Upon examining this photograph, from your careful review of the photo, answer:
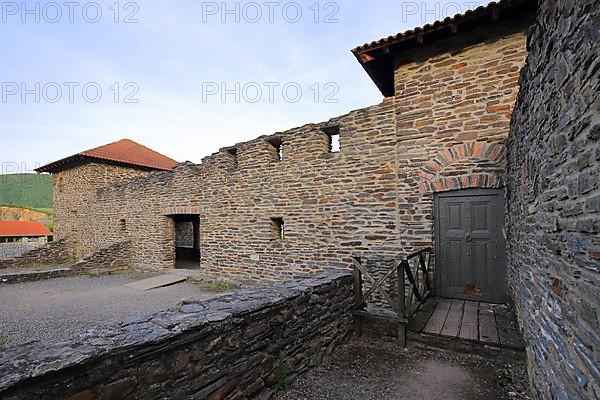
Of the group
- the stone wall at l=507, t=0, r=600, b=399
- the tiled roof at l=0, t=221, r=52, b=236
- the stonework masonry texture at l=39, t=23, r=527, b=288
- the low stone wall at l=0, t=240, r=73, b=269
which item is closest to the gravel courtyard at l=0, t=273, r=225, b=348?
the stonework masonry texture at l=39, t=23, r=527, b=288

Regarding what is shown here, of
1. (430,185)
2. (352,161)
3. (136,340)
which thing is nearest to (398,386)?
(136,340)

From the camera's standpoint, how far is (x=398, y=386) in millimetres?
3178

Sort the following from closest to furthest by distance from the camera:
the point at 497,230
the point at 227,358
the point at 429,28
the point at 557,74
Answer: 1. the point at 557,74
2. the point at 227,358
3. the point at 497,230
4. the point at 429,28

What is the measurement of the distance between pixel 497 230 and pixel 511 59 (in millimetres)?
2740

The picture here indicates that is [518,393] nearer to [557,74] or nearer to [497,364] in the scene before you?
[497,364]

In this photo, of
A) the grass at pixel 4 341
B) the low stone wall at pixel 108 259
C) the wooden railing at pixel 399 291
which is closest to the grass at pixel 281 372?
the wooden railing at pixel 399 291

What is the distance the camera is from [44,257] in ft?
45.6

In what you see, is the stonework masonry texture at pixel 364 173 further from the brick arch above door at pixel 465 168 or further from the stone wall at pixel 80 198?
the stone wall at pixel 80 198

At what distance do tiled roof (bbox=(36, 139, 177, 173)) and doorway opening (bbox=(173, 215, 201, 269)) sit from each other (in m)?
3.01

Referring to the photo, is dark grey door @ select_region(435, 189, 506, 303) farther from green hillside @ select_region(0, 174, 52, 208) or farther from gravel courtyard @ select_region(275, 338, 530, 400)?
green hillside @ select_region(0, 174, 52, 208)

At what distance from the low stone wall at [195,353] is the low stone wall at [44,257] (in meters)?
14.2

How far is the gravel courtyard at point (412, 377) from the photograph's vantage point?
3.03 metres

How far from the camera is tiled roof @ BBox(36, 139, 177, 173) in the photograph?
14.1m

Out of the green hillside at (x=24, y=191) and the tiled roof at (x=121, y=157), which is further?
the green hillside at (x=24, y=191)
